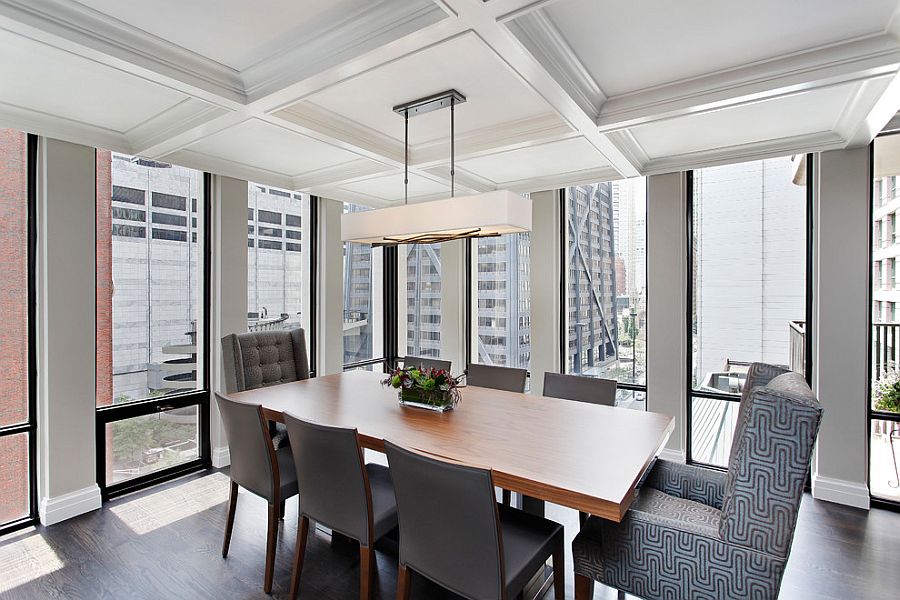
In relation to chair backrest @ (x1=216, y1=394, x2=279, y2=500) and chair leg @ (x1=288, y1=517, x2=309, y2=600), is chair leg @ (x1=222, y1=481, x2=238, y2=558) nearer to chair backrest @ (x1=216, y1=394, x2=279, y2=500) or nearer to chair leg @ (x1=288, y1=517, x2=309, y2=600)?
chair backrest @ (x1=216, y1=394, x2=279, y2=500)

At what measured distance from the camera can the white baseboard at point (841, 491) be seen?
3162 mm

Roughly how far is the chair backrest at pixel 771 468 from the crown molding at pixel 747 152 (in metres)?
2.33

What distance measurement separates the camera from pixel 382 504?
2174 millimetres

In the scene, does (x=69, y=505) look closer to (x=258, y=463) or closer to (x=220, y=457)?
(x=220, y=457)

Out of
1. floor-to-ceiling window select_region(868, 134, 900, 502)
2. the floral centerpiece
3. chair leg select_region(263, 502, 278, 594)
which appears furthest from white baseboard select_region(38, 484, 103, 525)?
floor-to-ceiling window select_region(868, 134, 900, 502)

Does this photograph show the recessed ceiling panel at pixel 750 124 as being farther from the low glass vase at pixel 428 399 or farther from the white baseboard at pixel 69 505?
the white baseboard at pixel 69 505

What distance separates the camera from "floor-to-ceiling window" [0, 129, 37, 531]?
2.84 meters

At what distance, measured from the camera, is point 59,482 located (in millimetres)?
2961

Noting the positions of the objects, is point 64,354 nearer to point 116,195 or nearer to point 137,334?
point 137,334

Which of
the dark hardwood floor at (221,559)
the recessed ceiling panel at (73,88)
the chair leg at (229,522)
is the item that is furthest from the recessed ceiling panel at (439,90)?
the dark hardwood floor at (221,559)

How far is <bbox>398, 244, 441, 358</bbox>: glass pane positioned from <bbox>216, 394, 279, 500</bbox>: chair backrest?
3.16 metres

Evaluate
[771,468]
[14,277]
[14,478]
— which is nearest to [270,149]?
[14,277]

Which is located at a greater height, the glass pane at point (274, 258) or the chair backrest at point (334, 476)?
the glass pane at point (274, 258)

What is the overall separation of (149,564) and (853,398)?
4559mm
